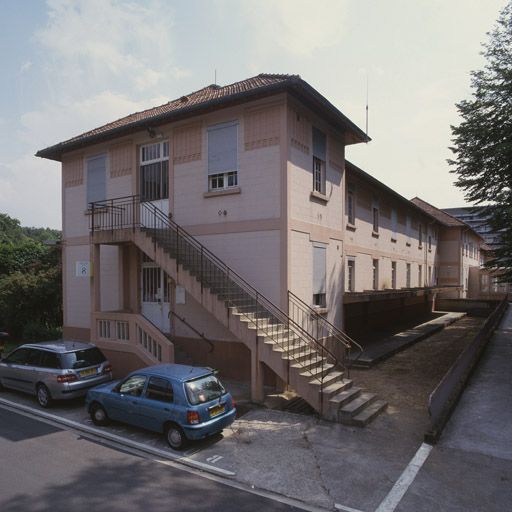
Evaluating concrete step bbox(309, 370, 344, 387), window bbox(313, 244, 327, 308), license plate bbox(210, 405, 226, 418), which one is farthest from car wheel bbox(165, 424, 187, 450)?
window bbox(313, 244, 327, 308)

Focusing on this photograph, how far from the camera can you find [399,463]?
724 cm

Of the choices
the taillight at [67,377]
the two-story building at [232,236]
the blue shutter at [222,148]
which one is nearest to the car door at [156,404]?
the two-story building at [232,236]

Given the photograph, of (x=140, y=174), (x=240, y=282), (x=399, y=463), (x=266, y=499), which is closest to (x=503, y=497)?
(x=399, y=463)

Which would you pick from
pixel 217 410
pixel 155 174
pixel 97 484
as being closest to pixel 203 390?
pixel 217 410

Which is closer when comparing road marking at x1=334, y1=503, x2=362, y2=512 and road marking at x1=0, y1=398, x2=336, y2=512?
road marking at x1=334, y1=503, x2=362, y2=512

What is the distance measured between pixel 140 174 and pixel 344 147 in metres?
7.79

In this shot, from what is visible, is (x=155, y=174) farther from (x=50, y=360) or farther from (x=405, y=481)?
(x=405, y=481)

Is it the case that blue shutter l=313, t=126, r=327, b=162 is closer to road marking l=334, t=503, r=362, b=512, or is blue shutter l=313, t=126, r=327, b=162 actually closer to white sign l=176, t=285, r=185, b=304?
white sign l=176, t=285, r=185, b=304

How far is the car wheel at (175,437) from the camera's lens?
7754mm

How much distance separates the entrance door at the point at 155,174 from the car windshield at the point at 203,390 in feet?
24.3

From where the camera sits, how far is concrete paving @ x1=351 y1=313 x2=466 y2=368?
1481 centimetres

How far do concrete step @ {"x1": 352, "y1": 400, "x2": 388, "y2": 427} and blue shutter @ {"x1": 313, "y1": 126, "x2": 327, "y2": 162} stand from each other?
7.89 metres

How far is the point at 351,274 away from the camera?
1778 centimetres

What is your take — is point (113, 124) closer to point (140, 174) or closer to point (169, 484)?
point (140, 174)
